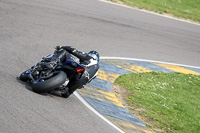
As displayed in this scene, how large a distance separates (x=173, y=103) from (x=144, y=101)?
836 mm

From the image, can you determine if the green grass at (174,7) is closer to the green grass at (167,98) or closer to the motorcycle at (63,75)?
the green grass at (167,98)

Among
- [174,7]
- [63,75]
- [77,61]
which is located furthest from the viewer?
[174,7]

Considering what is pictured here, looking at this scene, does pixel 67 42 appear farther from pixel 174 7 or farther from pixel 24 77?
pixel 174 7

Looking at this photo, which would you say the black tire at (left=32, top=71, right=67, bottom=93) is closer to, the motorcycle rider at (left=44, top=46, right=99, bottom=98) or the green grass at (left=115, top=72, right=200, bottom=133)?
the motorcycle rider at (left=44, top=46, right=99, bottom=98)

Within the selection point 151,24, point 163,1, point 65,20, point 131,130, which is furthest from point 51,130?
point 163,1

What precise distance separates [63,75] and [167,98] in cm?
376

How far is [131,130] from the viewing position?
7477 mm

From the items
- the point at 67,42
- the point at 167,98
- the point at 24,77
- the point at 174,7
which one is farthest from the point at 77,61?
the point at 174,7

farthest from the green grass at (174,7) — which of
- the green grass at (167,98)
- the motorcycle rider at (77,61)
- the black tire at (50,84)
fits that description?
the black tire at (50,84)

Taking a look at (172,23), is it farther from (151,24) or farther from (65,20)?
(65,20)

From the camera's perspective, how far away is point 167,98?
9.75m

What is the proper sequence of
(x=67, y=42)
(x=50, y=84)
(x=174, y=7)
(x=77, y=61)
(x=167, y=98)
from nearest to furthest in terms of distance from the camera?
1. (x=50, y=84)
2. (x=77, y=61)
3. (x=167, y=98)
4. (x=67, y=42)
5. (x=174, y=7)

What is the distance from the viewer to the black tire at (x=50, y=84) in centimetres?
684

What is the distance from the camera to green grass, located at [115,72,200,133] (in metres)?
→ 8.45
